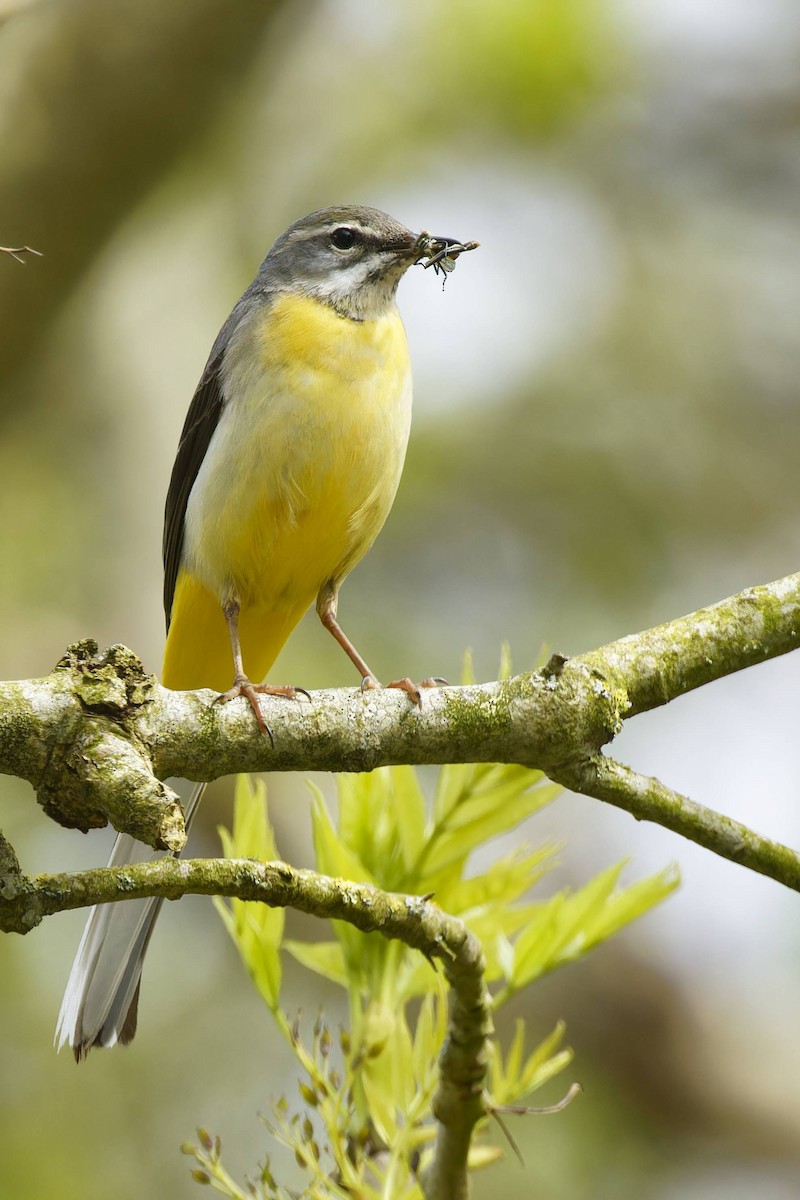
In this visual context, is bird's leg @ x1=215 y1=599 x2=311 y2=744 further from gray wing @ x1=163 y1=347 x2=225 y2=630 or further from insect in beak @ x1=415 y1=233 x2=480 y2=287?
insect in beak @ x1=415 y1=233 x2=480 y2=287

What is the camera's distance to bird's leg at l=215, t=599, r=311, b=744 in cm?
266

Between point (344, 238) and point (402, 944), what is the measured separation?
10.7 feet

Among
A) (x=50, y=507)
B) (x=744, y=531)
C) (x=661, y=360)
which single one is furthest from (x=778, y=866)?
(x=661, y=360)

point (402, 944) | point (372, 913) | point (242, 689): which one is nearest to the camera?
point (372, 913)

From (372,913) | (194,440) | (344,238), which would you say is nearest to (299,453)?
(194,440)

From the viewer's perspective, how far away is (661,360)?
995cm

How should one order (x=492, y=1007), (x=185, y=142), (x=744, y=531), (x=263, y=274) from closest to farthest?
(x=492, y=1007) < (x=263, y=274) < (x=185, y=142) < (x=744, y=531)

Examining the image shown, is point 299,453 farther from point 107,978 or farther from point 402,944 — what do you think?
point 402,944

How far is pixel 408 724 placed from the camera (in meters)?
2.77

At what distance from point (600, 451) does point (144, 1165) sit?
5750 millimetres

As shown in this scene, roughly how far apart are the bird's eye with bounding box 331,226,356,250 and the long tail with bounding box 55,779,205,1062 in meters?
2.60

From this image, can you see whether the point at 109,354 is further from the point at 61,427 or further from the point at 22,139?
the point at 22,139

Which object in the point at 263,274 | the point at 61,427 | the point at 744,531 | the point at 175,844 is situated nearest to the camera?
the point at 175,844

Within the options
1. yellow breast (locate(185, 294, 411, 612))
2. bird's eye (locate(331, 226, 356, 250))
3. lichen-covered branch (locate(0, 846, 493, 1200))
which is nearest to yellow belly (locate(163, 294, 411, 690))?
yellow breast (locate(185, 294, 411, 612))
